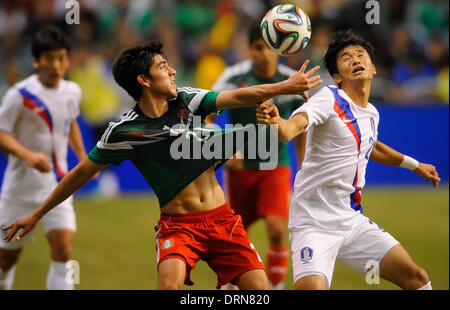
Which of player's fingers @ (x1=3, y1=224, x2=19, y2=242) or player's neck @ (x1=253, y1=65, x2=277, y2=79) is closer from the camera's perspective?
player's fingers @ (x1=3, y1=224, x2=19, y2=242)

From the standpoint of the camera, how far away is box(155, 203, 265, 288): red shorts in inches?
180

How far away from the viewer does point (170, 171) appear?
4652mm

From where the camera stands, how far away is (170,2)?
1495 centimetres

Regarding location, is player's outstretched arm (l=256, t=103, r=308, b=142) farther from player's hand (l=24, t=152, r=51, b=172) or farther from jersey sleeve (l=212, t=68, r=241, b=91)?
jersey sleeve (l=212, t=68, r=241, b=91)

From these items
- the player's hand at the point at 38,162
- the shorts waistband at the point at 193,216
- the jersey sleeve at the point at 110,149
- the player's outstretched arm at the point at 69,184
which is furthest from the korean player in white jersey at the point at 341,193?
the player's hand at the point at 38,162

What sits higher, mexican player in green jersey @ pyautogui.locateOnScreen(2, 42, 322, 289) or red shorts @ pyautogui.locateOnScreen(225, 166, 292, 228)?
red shorts @ pyautogui.locateOnScreen(225, 166, 292, 228)

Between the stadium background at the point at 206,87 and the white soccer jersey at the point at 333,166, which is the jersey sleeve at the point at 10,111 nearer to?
the stadium background at the point at 206,87

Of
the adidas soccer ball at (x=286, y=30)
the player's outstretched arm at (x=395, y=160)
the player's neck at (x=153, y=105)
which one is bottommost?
the player's outstretched arm at (x=395, y=160)

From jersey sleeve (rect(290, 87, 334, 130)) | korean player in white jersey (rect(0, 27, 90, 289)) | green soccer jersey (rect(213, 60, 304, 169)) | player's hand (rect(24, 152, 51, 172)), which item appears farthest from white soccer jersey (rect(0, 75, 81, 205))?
jersey sleeve (rect(290, 87, 334, 130))

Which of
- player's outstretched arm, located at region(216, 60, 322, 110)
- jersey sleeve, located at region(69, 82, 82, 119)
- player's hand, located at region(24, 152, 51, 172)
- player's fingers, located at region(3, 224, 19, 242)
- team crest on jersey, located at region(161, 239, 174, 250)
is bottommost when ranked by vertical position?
team crest on jersey, located at region(161, 239, 174, 250)

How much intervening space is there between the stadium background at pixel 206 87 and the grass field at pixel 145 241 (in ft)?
0.05

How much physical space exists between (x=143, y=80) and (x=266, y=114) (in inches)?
41.2

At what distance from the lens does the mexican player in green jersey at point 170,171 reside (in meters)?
4.58
